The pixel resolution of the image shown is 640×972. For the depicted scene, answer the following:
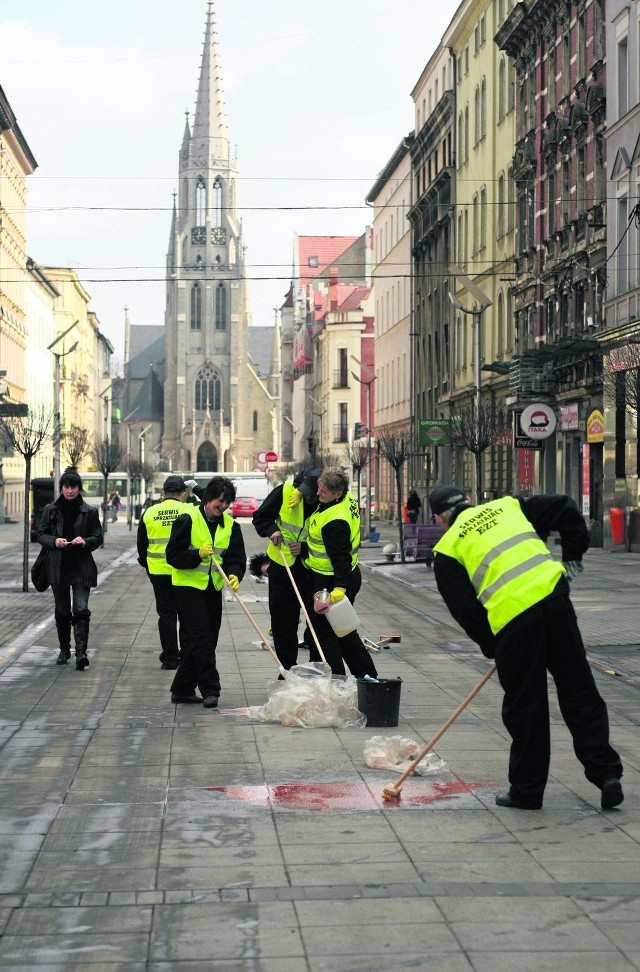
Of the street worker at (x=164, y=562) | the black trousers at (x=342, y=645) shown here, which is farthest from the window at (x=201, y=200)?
the black trousers at (x=342, y=645)

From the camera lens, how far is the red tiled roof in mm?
137125

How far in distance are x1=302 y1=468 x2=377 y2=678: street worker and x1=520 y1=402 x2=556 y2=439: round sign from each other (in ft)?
60.5

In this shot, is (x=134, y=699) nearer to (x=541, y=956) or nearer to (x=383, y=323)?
(x=541, y=956)

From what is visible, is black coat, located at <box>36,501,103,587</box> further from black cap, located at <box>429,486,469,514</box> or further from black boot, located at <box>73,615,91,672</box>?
black cap, located at <box>429,486,469,514</box>

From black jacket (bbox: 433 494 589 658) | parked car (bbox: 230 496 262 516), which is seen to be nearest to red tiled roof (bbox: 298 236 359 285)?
parked car (bbox: 230 496 262 516)

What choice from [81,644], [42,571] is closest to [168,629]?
[81,644]

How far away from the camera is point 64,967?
16.7 ft

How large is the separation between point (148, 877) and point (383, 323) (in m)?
77.0

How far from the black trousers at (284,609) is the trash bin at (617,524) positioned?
78.0 feet

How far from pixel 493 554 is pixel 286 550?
5.15m

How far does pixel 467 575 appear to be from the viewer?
Result: 7.73 metres

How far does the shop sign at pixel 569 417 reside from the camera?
39.0m

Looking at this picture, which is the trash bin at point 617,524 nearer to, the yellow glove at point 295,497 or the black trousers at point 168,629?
the black trousers at point 168,629

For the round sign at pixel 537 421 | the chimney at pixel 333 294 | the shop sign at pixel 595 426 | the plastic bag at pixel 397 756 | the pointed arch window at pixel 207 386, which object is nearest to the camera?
the plastic bag at pixel 397 756
